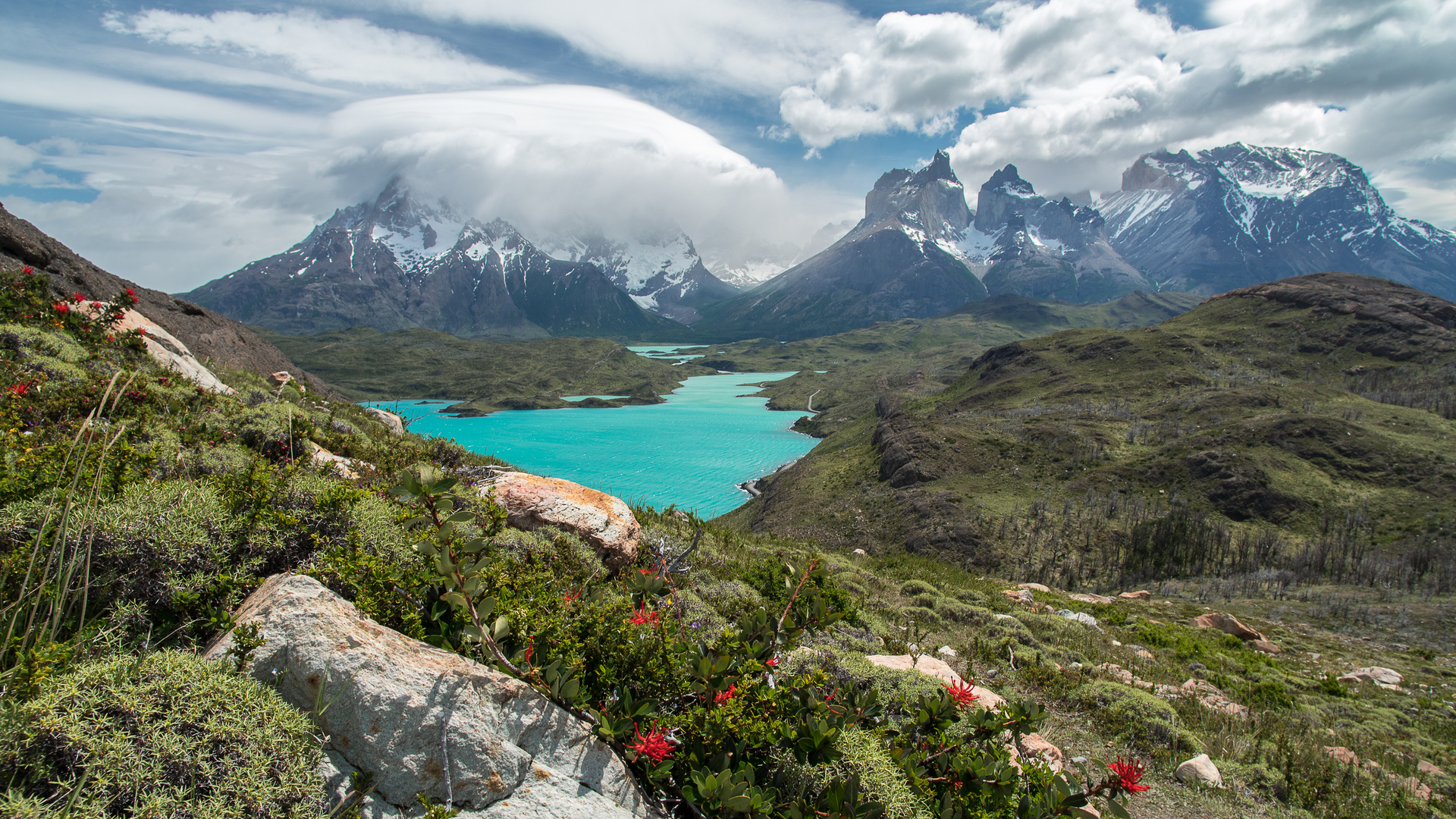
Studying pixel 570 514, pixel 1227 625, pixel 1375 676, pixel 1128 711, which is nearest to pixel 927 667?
pixel 1128 711

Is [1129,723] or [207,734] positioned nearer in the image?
[207,734]

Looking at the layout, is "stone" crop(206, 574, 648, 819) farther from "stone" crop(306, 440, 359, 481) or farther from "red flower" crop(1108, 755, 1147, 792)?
"stone" crop(306, 440, 359, 481)

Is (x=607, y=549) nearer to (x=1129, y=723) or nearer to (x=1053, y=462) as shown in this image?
(x=1129, y=723)

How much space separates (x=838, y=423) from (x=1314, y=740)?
360ft

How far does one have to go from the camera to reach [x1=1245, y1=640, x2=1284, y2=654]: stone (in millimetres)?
16062

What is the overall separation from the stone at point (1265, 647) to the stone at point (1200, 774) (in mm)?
13810

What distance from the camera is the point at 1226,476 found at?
1711 inches

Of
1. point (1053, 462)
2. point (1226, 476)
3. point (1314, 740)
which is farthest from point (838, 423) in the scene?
point (1314, 740)

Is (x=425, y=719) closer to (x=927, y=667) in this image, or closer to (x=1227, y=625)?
(x=927, y=667)

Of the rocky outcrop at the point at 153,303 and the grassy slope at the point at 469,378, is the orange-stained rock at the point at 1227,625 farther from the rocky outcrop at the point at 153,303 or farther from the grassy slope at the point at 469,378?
the grassy slope at the point at 469,378

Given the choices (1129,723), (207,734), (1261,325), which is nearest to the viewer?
(207,734)

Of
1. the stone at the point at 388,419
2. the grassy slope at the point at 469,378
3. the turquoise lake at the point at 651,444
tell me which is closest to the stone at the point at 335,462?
the stone at the point at 388,419

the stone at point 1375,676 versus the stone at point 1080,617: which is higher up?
the stone at point 1080,617

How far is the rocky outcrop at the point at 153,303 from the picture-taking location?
16422 millimetres
